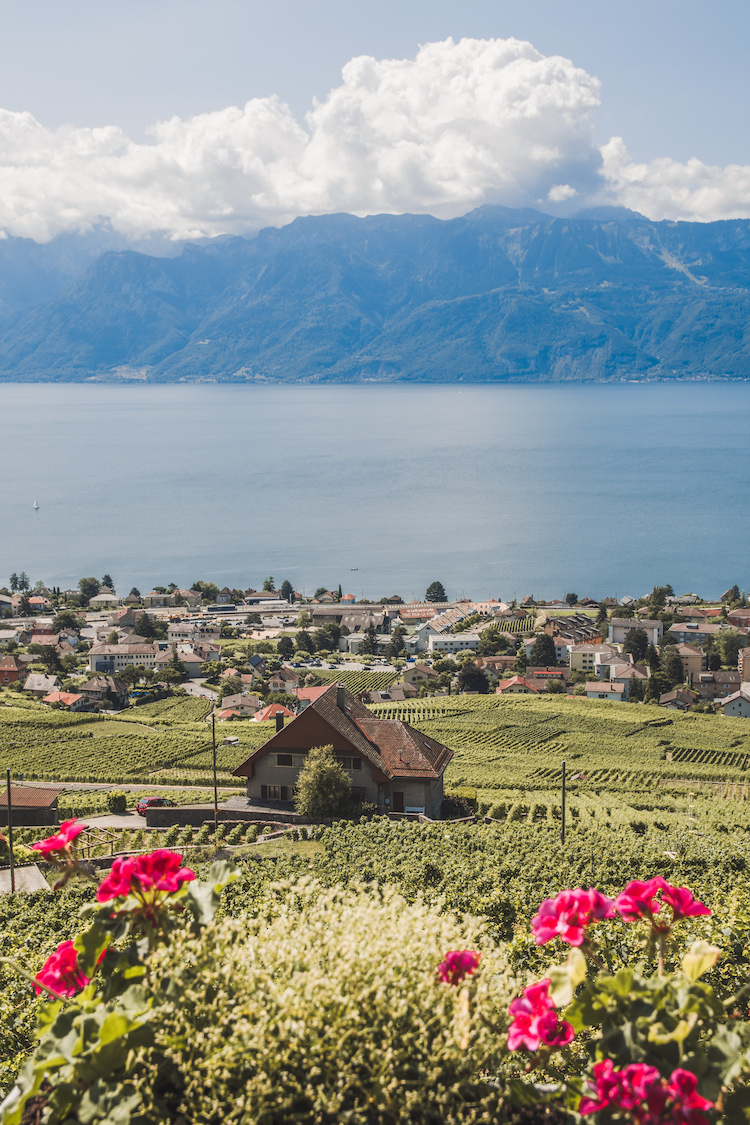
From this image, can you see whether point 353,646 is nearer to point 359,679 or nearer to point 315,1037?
point 359,679

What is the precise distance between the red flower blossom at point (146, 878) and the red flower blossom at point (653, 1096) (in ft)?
6.40

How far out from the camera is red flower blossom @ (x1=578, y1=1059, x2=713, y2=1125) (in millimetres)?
2836

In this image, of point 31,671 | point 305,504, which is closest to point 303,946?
point 31,671

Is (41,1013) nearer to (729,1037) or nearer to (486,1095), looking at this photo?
(486,1095)

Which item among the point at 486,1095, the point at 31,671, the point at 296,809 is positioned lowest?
the point at 31,671

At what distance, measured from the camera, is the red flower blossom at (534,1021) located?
10.9 feet

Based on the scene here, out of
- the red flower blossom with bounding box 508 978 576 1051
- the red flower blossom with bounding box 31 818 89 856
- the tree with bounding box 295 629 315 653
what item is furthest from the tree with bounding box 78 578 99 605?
the red flower blossom with bounding box 508 978 576 1051

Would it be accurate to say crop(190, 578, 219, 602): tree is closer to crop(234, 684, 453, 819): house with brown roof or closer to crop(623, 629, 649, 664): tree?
crop(623, 629, 649, 664): tree

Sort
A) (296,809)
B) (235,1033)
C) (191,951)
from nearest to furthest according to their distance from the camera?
(235,1033)
(191,951)
(296,809)

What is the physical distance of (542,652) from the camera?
87125 millimetres

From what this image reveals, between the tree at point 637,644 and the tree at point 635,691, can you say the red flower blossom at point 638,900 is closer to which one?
the tree at point 635,691

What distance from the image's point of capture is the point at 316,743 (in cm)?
2308

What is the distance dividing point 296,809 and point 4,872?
26.4 feet

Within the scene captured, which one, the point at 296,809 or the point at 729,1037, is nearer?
the point at 729,1037
